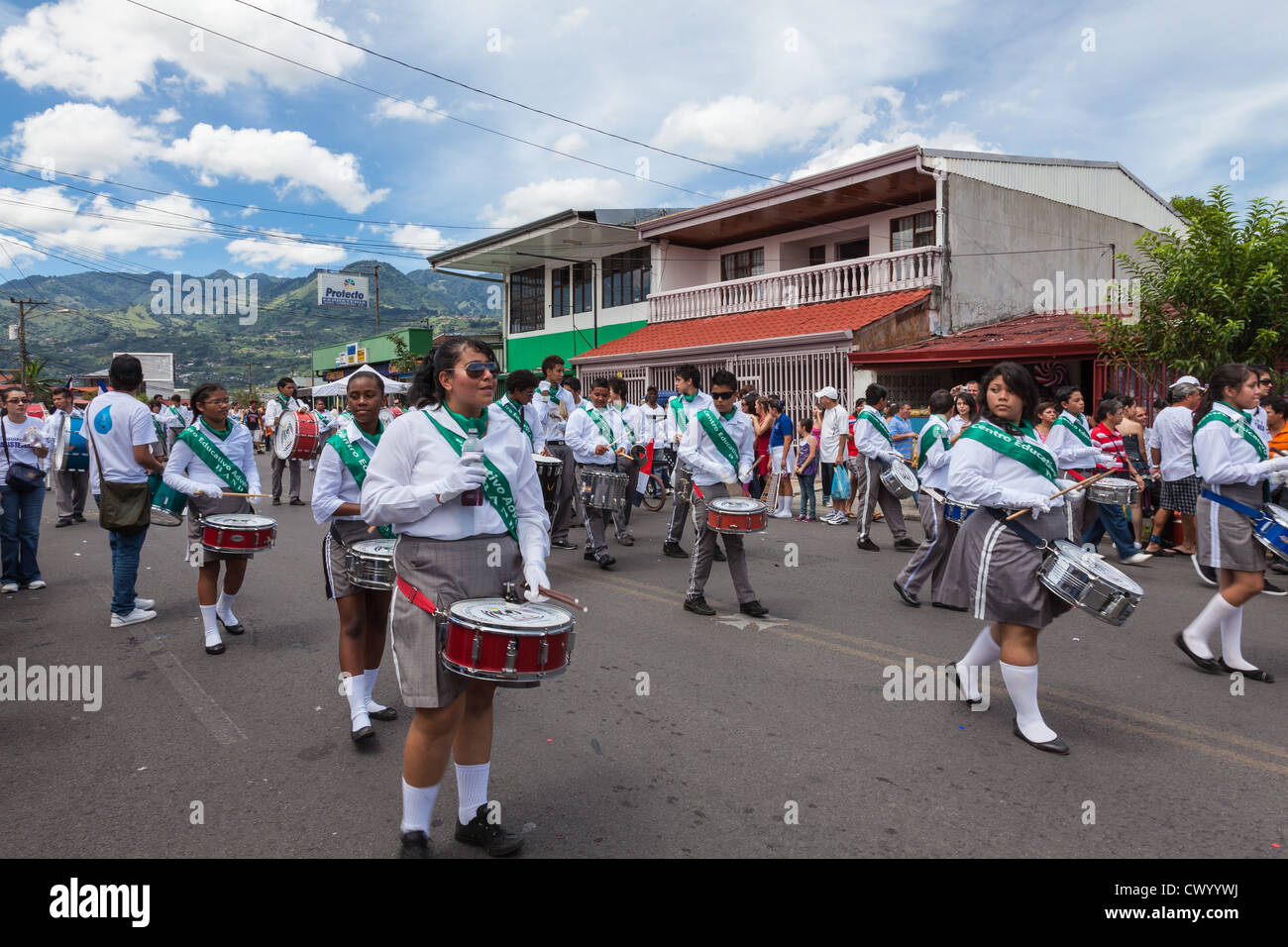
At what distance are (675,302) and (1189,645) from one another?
19572mm

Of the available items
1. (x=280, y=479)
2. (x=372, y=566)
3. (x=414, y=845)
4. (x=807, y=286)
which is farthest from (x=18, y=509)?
(x=807, y=286)

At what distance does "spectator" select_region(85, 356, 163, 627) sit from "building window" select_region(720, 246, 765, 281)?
1918 centimetres

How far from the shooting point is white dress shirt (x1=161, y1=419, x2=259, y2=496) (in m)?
5.88

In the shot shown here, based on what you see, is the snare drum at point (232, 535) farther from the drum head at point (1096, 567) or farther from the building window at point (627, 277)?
the building window at point (627, 277)

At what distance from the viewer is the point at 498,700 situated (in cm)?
494

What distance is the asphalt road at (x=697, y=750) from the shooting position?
3322 millimetres

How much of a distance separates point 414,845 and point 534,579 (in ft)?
3.58

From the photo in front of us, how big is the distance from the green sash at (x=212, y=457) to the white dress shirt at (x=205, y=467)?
25 millimetres

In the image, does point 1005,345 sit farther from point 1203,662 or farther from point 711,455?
point 1203,662

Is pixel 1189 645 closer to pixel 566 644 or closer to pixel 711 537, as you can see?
pixel 711 537

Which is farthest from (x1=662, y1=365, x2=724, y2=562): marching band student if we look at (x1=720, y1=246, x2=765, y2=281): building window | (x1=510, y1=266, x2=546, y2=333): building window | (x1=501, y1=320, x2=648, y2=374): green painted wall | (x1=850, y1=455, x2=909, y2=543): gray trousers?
(x1=510, y1=266, x2=546, y2=333): building window

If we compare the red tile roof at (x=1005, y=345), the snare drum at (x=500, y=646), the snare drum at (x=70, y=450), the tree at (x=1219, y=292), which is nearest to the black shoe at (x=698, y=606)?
the snare drum at (x=500, y=646)

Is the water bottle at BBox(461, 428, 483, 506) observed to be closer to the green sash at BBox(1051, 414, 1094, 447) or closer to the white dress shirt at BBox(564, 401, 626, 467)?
the green sash at BBox(1051, 414, 1094, 447)
